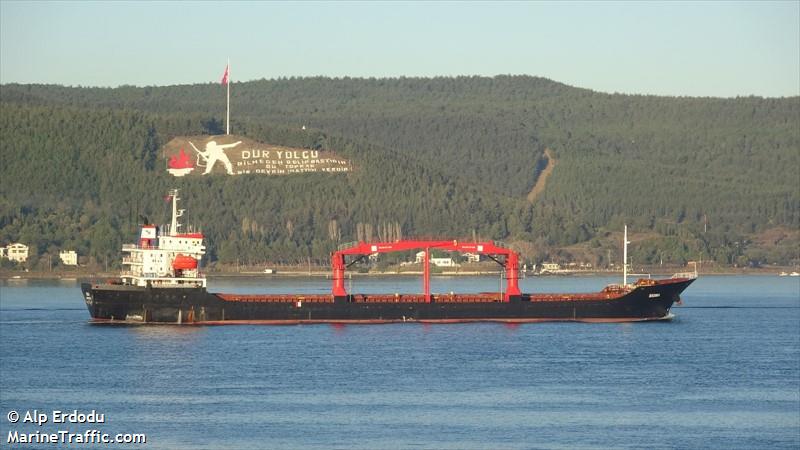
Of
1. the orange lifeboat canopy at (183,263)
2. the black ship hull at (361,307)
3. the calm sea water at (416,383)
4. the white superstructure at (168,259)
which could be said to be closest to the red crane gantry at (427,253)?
the black ship hull at (361,307)

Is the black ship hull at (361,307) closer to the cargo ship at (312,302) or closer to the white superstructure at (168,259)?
the cargo ship at (312,302)

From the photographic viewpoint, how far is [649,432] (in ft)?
207

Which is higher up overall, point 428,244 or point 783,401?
point 428,244

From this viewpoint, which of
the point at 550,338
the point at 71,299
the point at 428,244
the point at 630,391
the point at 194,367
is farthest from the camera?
the point at 71,299

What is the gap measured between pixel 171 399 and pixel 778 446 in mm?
25411

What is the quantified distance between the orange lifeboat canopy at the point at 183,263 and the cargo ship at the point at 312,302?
0.06 meters

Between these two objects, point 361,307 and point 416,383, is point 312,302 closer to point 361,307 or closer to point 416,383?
point 361,307

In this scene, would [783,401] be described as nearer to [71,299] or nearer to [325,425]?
[325,425]

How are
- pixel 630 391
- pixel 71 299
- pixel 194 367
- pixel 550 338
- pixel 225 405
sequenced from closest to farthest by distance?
pixel 225 405, pixel 630 391, pixel 194 367, pixel 550 338, pixel 71 299

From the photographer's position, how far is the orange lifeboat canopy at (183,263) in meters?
108

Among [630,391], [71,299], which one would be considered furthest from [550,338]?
[71,299]

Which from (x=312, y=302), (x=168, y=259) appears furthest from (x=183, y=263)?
(x=312, y=302)

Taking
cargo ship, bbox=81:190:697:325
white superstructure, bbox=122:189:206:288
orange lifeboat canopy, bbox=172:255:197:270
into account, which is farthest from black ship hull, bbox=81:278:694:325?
orange lifeboat canopy, bbox=172:255:197:270

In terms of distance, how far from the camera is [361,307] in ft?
358
